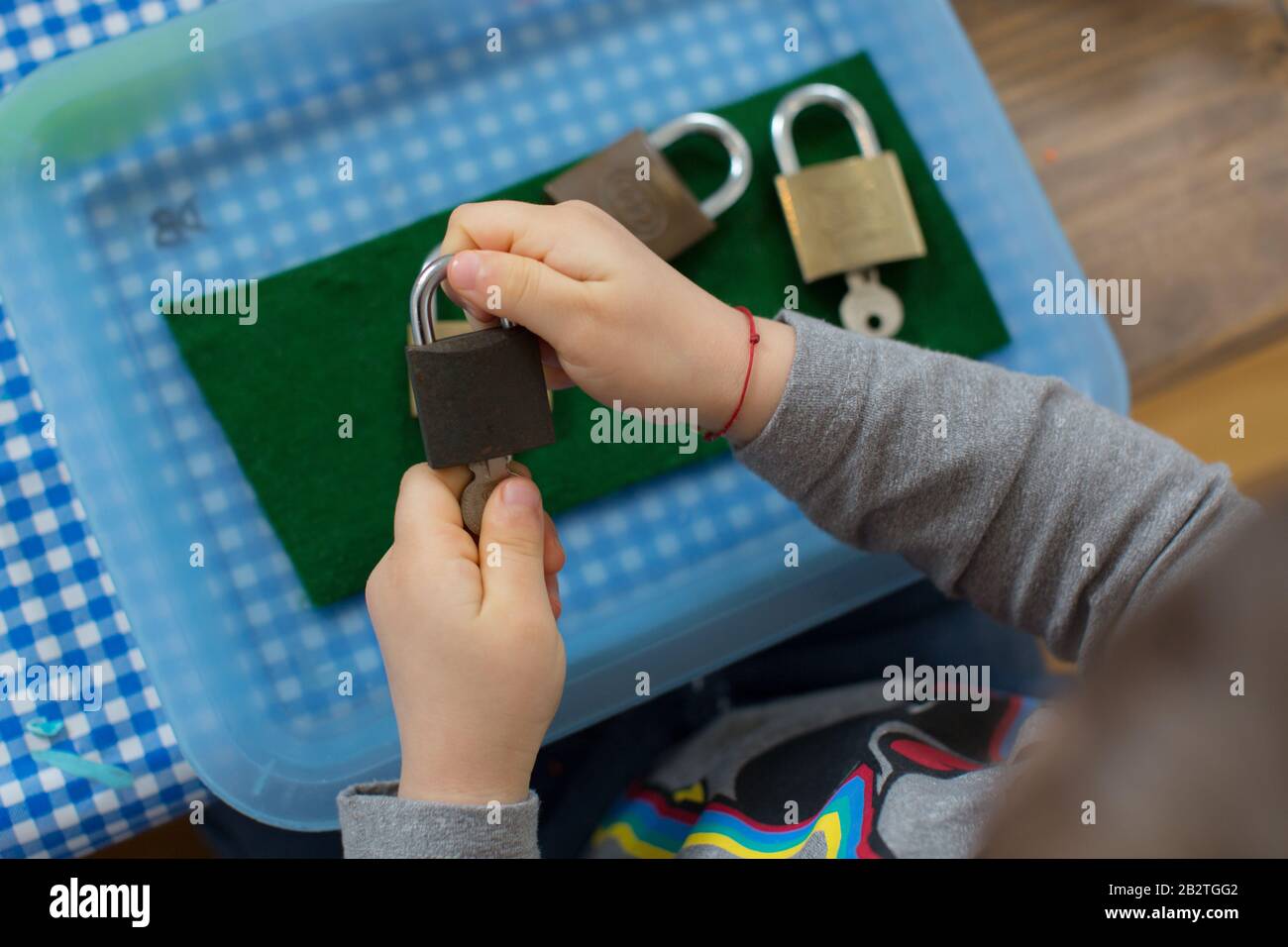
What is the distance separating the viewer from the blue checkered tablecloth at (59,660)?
1.63 feet

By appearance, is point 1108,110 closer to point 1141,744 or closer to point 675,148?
point 675,148

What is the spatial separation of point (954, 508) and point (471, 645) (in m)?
0.24

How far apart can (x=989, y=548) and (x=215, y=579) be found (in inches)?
16.4

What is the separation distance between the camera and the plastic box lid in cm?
53

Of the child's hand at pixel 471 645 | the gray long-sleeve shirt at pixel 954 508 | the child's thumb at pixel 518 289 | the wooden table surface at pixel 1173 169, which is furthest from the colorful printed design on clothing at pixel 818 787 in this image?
the wooden table surface at pixel 1173 169

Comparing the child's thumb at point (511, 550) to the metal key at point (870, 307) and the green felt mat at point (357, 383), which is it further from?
the metal key at point (870, 307)

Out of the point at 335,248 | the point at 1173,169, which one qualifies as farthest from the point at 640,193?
the point at 1173,169

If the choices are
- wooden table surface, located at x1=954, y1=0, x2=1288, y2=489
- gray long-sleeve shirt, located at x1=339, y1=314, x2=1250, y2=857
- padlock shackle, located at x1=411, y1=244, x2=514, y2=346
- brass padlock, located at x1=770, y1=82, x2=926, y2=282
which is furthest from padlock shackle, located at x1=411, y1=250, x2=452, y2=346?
wooden table surface, located at x1=954, y1=0, x2=1288, y2=489

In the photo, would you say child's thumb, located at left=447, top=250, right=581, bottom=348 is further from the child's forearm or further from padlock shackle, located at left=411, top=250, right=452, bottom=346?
the child's forearm

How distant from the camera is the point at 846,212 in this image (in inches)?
24.0

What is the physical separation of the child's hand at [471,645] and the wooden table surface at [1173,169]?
1.85 feet

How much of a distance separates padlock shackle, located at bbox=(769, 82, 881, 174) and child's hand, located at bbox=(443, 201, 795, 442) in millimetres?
195
